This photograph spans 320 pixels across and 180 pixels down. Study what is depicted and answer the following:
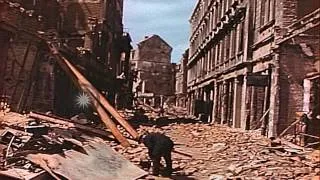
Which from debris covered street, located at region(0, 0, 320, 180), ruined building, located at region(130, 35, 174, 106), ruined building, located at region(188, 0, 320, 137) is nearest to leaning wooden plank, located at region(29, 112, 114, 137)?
debris covered street, located at region(0, 0, 320, 180)

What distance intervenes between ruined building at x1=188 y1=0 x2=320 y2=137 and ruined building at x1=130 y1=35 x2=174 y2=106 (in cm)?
4382

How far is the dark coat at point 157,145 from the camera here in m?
13.0

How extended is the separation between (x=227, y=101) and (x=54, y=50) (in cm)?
1186

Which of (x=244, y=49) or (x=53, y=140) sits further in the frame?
(x=244, y=49)

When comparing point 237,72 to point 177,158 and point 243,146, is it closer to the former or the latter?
point 243,146

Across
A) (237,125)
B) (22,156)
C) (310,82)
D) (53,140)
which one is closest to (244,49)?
(237,125)

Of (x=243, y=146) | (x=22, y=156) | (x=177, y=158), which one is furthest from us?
(x=243, y=146)

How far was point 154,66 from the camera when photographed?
84.6 meters

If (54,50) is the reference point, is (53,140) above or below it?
below

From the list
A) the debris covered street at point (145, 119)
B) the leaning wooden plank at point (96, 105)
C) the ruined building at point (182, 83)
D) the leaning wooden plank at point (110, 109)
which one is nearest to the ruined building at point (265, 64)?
the debris covered street at point (145, 119)

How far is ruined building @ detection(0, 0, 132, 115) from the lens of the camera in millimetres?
22000

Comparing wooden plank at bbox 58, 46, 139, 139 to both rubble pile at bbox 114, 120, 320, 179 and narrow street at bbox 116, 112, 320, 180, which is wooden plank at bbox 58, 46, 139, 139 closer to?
rubble pile at bbox 114, 120, 320, 179

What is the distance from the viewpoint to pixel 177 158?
627 inches

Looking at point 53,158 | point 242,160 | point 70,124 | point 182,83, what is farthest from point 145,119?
point 182,83
